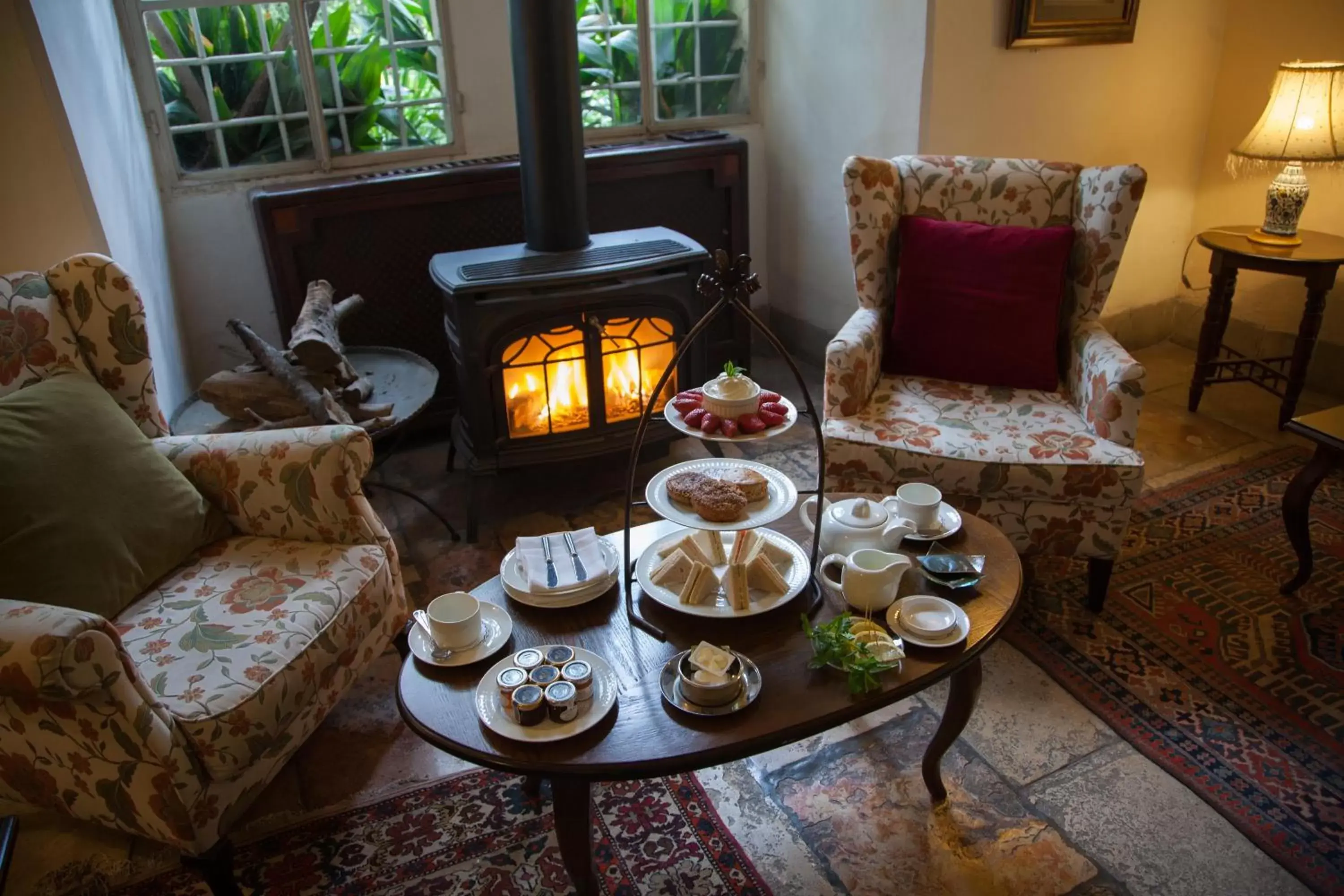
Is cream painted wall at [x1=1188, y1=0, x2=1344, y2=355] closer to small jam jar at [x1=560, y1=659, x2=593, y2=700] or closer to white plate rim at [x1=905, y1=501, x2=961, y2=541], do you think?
white plate rim at [x1=905, y1=501, x2=961, y2=541]

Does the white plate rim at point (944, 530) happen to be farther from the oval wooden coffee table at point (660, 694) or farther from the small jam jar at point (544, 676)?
the small jam jar at point (544, 676)

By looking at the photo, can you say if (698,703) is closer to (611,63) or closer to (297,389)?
(297,389)

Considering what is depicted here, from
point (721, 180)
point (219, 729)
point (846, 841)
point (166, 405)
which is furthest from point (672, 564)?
point (721, 180)

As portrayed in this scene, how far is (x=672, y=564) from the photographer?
164cm

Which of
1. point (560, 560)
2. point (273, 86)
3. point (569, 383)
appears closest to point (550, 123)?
point (569, 383)

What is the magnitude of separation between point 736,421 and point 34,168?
6.02 feet

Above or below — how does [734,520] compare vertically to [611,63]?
below

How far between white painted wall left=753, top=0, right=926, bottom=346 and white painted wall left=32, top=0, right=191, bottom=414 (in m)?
2.23

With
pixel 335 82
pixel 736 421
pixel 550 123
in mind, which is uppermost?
pixel 335 82

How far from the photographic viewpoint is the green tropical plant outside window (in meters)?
2.89

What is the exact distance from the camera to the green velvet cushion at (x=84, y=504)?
161 cm

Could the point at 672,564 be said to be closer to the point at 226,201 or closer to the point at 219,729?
the point at 219,729

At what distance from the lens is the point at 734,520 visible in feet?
4.90

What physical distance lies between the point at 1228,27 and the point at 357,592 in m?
3.63
